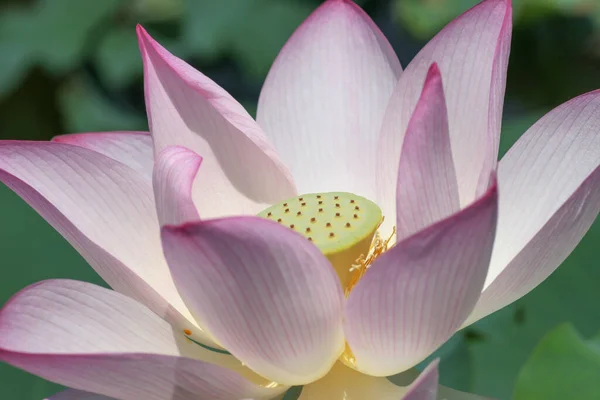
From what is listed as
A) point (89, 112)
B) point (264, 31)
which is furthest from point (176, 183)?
point (89, 112)

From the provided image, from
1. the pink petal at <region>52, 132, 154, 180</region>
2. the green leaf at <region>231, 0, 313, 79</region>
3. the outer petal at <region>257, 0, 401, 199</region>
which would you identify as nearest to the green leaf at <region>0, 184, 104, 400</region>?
the pink petal at <region>52, 132, 154, 180</region>

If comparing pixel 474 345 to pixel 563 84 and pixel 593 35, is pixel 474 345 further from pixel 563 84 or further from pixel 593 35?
pixel 593 35

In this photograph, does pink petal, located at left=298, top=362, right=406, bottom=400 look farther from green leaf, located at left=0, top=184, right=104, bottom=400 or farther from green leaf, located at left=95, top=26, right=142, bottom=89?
green leaf, located at left=95, top=26, right=142, bottom=89

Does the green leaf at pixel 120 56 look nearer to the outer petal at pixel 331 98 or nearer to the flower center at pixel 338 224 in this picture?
the outer petal at pixel 331 98

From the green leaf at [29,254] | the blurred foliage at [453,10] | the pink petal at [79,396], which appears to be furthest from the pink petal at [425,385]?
the blurred foliage at [453,10]

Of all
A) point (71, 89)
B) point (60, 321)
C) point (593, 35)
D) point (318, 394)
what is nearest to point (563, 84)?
point (593, 35)

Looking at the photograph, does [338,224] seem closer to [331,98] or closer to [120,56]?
[331,98]
